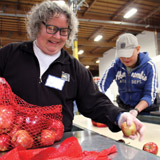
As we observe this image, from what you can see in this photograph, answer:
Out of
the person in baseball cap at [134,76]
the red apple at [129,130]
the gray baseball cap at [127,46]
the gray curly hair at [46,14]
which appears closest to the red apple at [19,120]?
the red apple at [129,130]

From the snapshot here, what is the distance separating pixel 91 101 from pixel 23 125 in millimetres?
610

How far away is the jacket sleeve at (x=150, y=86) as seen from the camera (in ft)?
7.16

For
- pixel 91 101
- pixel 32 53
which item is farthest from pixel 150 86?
pixel 32 53

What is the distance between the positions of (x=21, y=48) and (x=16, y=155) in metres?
0.90

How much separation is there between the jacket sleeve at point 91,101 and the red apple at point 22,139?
0.57 meters

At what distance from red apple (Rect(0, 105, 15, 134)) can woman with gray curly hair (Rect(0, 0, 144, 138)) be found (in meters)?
0.36

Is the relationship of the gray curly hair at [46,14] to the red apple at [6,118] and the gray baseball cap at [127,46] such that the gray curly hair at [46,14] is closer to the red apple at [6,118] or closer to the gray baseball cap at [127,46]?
the red apple at [6,118]

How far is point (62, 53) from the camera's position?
1505 mm

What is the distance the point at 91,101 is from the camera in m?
1.40

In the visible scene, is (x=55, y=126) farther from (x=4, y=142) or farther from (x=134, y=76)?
(x=134, y=76)

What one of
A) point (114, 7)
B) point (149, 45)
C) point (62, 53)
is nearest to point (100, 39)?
point (149, 45)

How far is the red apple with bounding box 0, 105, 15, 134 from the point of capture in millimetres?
857

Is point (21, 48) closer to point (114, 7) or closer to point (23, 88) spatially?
point (23, 88)


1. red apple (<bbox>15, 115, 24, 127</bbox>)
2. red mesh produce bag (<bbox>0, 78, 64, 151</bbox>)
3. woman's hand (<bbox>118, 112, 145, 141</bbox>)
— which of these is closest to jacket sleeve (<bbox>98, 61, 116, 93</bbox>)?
woman's hand (<bbox>118, 112, 145, 141</bbox>)
